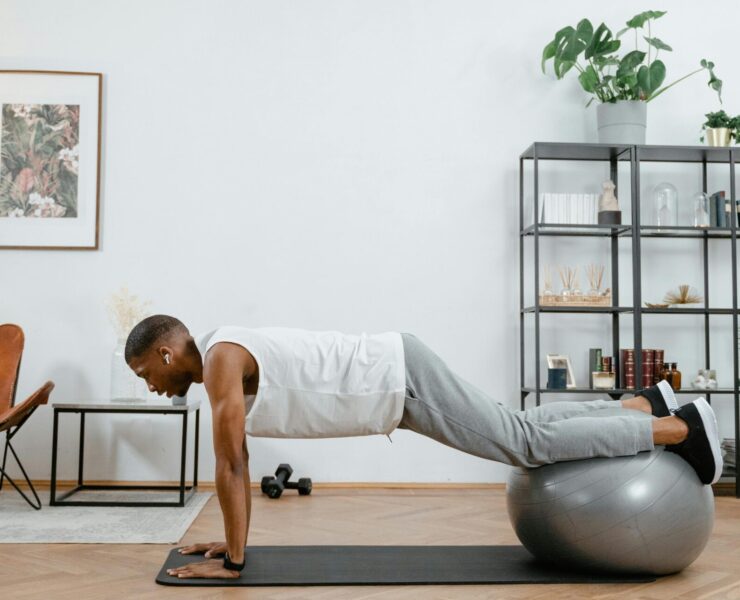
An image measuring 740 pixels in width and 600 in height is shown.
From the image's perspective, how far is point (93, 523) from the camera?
130 inches

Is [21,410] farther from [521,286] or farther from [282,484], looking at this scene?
[521,286]

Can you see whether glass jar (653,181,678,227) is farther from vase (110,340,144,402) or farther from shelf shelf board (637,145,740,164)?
vase (110,340,144,402)

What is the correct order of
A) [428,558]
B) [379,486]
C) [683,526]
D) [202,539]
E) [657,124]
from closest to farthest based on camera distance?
1. [683,526]
2. [428,558]
3. [202,539]
4. [379,486]
5. [657,124]

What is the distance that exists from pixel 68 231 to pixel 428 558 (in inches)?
109

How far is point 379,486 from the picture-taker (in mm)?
4359

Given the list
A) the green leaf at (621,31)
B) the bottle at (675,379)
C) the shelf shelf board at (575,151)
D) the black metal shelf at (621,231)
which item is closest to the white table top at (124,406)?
the black metal shelf at (621,231)

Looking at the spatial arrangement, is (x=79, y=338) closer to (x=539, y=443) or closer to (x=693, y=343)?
(x=539, y=443)

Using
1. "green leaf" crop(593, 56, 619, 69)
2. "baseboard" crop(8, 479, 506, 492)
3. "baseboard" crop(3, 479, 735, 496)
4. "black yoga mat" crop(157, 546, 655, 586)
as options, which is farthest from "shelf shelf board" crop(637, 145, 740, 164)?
"black yoga mat" crop(157, 546, 655, 586)

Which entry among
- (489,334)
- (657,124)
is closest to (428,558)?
(489,334)

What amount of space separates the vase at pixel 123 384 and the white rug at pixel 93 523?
48 centimetres

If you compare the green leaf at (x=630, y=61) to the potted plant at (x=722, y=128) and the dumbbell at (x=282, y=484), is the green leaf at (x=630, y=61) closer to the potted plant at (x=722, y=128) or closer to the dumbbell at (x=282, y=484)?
the potted plant at (x=722, y=128)

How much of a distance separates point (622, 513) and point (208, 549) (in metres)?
1.30

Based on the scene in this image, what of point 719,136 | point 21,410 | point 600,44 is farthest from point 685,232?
point 21,410

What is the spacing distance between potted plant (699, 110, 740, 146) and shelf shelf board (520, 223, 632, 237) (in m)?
0.69
